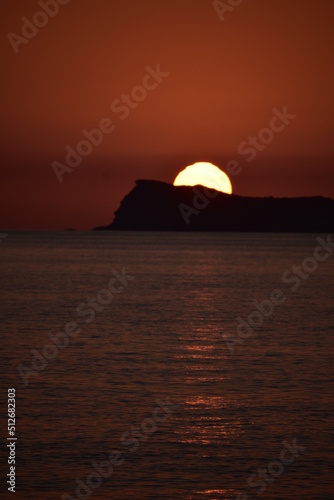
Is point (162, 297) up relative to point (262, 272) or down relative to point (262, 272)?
down

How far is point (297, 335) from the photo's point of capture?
1503 inches

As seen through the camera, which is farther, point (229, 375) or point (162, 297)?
point (162, 297)

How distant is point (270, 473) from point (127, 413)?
5.28 meters

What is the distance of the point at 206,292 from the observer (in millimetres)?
68625

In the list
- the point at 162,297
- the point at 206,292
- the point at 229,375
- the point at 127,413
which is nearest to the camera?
the point at 127,413

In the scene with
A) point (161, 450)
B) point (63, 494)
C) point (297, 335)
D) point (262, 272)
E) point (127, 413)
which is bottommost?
point (63, 494)

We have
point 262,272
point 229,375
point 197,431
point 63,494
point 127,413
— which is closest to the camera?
point 63,494

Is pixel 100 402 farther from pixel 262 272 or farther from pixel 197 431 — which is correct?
pixel 262 272

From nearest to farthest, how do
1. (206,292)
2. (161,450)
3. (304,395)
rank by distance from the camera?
(161,450) < (304,395) < (206,292)

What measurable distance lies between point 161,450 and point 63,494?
10.8 feet

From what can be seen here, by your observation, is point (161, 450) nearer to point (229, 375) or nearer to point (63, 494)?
point (63, 494)

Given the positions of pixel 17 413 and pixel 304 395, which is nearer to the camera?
pixel 17 413

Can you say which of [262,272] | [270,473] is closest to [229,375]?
[270,473]

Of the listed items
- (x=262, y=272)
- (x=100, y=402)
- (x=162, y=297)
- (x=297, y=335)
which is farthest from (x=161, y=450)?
(x=262, y=272)
